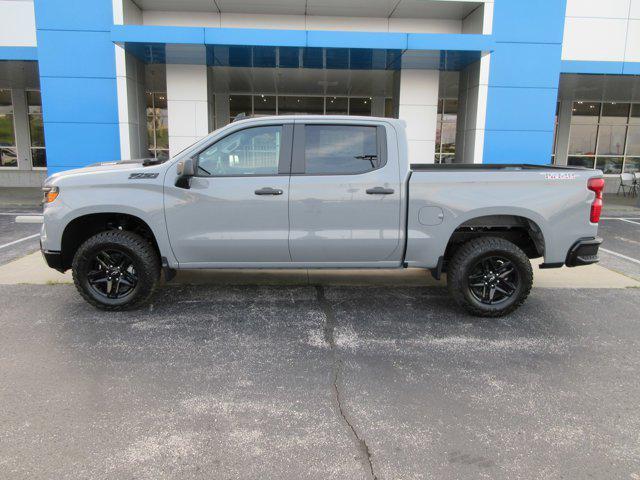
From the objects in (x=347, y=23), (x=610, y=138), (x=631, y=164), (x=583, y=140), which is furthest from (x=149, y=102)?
(x=631, y=164)

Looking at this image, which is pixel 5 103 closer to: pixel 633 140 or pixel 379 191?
pixel 379 191

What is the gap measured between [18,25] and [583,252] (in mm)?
14506

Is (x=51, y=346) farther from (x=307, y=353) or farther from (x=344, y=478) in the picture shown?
(x=344, y=478)

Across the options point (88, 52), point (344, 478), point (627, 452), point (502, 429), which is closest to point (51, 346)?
point (344, 478)

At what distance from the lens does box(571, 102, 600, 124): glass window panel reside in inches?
788

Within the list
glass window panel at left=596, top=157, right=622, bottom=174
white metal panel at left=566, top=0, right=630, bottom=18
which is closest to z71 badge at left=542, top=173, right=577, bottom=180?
white metal panel at left=566, top=0, right=630, bottom=18

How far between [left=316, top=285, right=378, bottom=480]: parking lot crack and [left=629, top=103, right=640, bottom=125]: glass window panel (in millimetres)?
19934

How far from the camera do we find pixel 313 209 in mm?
5051

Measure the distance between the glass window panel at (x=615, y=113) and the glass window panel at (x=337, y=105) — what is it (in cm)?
1055

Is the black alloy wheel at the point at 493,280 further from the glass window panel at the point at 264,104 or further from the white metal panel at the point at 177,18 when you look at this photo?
the glass window panel at the point at 264,104

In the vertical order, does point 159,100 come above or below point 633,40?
below

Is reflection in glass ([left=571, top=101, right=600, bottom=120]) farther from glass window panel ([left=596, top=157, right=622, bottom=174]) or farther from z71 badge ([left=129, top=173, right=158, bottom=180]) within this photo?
z71 badge ([left=129, top=173, right=158, bottom=180])

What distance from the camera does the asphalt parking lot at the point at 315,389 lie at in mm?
2902

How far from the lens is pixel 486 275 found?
5.29 meters
